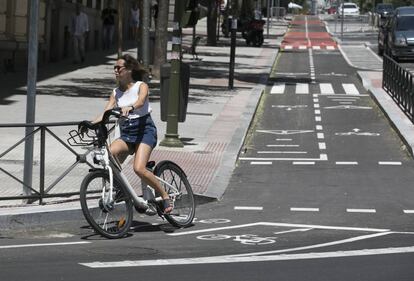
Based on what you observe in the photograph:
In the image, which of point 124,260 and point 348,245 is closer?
point 124,260

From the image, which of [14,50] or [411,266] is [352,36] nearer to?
[14,50]

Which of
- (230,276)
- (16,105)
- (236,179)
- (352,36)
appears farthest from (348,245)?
(352,36)

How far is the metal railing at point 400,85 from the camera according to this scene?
803 inches

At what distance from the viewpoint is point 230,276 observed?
7.31 m

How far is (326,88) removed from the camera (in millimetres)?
28875

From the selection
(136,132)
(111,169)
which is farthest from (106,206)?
(136,132)

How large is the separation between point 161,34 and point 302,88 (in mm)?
4846

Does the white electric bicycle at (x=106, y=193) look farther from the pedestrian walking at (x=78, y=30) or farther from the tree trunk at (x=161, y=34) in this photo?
the pedestrian walking at (x=78, y=30)

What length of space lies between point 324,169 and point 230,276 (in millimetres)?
7572

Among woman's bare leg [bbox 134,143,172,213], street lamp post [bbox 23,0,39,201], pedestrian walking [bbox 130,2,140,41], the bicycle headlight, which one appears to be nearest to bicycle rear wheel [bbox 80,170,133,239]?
woman's bare leg [bbox 134,143,172,213]

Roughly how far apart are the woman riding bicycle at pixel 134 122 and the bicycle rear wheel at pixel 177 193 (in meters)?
0.40

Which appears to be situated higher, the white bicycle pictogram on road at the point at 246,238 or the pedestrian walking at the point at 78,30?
the pedestrian walking at the point at 78,30

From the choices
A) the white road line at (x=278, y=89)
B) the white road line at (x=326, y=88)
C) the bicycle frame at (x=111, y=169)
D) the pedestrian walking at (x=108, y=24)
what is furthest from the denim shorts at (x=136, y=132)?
the pedestrian walking at (x=108, y=24)

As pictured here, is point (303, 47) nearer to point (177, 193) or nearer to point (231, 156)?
point (231, 156)
